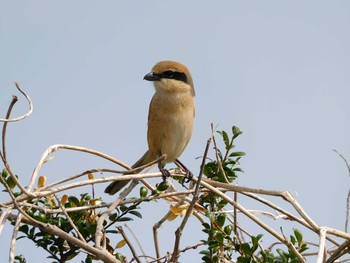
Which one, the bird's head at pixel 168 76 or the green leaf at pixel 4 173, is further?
the bird's head at pixel 168 76

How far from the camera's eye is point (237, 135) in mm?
2637

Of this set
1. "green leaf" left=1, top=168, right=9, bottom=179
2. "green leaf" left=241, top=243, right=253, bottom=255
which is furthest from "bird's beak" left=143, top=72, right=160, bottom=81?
"green leaf" left=241, top=243, right=253, bottom=255

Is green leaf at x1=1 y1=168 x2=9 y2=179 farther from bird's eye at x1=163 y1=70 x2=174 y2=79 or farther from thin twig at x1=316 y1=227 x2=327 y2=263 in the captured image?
bird's eye at x1=163 y1=70 x2=174 y2=79

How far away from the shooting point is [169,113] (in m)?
3.80

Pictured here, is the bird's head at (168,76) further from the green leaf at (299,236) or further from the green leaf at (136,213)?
the green leaf at (299,236)

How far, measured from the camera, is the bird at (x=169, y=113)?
3773 mm

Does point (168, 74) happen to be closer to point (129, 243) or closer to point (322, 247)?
point (129, 243)

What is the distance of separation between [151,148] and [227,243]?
1664mm

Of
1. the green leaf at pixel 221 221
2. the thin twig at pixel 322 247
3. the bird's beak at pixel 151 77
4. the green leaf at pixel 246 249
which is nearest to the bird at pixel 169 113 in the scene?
the bird's beak at pixel 151 77

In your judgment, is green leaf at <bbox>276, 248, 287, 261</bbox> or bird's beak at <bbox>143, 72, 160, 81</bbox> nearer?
green leaf at <bbox>276, 248, 287, 261</bbox>

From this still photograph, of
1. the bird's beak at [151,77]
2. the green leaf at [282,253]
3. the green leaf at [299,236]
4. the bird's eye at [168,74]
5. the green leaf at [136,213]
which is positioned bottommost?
the green leaf at [282,253]

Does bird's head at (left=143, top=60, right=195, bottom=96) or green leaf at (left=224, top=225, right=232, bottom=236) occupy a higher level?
bird's head at (left=143, top=60, right=195, bottom=96)

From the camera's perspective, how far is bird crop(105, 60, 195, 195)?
377 cm

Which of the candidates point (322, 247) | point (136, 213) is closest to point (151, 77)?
point (136, 213)
